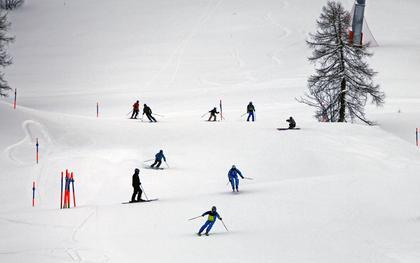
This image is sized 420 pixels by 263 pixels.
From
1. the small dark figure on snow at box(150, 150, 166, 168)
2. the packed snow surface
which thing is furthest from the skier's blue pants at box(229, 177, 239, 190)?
the small dark figure on snow at box(150, 150, 166, 168)

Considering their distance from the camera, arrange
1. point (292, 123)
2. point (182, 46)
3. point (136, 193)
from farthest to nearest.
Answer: point (182, 46)
point (292, 123)
point (136, 193)

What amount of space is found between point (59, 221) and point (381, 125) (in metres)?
26.7

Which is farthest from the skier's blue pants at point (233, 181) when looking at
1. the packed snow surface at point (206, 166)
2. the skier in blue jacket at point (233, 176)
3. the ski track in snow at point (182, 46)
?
the ski track in snow at point (182, 46)

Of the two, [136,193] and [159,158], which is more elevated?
[159,158]

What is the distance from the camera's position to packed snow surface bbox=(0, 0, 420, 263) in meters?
18.3

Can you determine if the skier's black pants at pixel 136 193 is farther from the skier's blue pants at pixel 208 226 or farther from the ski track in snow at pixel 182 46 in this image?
the ski track in snow at pixel 182 46

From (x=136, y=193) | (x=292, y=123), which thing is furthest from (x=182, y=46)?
(x=136, y=193)

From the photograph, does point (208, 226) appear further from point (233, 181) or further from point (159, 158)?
point (159, 158)

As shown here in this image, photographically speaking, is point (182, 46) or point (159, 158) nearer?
point (159, 158)

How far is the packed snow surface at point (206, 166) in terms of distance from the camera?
1830cm

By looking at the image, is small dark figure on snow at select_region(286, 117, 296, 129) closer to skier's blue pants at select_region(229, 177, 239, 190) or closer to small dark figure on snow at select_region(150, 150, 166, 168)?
small dark figure on snow at select_region(150, 150, 166, 168)

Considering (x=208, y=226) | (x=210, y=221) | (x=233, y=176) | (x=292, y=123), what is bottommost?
(x=208, y=226)

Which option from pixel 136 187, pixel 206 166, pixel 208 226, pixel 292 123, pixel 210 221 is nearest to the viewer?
pixel 210 221

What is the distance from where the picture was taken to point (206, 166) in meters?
28.8
